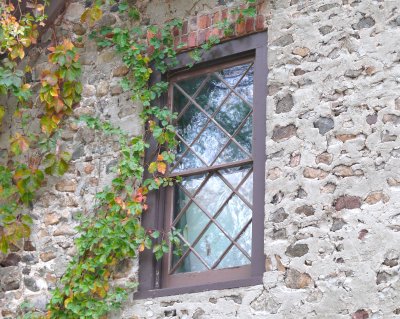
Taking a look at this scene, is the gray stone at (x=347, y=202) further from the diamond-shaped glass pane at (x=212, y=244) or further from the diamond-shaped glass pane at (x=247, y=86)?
the diamond-shaped glass pane at (x=247, y=86)

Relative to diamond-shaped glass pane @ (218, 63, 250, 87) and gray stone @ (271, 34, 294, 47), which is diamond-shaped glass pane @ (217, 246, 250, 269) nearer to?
diamond-shaped glass pane @ (218, 63, 250, 87)

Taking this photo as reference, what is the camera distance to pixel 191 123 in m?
6.78

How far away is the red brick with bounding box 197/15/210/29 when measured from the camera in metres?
6.84

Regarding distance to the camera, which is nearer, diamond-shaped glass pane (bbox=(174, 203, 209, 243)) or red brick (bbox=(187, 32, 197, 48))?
diamond-shaped glass pane (bbox=(174, 203, 209, 243))

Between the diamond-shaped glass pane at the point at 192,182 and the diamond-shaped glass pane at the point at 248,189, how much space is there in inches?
12.9

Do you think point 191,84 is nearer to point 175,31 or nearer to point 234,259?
point 175,31

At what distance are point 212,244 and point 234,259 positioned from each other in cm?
21

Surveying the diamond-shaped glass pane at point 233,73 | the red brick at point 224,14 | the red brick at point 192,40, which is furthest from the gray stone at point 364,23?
the red brick at point 192,40

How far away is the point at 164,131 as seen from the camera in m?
6.68

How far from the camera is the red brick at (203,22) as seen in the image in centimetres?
684

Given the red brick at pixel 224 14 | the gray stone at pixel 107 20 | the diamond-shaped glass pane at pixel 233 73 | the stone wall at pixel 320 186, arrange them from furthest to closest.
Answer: the gray stone at pixel 107 20 < the red brick at pixel 224 14 < the diamond-shaped glass pane at pixel 233 73 < the stone wall at pixel 320 186

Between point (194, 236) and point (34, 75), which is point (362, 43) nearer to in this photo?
point (194, 236)

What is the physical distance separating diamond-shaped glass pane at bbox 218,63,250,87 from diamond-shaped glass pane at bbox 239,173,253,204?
2.32 feet

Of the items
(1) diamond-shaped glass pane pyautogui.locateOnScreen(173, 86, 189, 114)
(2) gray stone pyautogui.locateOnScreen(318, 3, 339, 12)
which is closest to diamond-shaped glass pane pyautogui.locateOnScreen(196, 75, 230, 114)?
(1) diamond-shaped glass pane pyautogui.locateOnScreen(173, 86, 189, 114)
